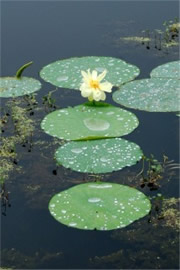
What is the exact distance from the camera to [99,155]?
16.3ft

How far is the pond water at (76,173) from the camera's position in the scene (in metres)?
4.16

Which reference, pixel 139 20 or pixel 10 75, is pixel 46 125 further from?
pixel 139 20

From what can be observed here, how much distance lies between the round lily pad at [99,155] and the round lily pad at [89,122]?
86 millimetres

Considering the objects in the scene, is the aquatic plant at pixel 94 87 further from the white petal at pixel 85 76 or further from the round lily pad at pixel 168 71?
the round lily pad at pixel 168 71

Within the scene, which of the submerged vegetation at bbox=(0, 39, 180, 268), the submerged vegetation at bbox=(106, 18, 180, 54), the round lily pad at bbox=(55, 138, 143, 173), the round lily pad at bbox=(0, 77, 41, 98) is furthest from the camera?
the submerged vegetation at bbox=(106, 18, 180, 54)

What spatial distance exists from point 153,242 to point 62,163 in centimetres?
101

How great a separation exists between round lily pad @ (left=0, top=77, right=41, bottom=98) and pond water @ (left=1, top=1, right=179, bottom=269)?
0.23ft

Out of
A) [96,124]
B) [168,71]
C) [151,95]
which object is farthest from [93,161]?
[168,71]

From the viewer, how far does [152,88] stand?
580 cm

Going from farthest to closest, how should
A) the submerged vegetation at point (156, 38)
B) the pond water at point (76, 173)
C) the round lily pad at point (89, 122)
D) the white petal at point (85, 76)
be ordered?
the submerged vegetation at point (156, 38), the white petal at point (85, 76), the round lily pad at point (89, 122), the pond water at point (76, 173)

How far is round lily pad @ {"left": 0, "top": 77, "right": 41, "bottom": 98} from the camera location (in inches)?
234

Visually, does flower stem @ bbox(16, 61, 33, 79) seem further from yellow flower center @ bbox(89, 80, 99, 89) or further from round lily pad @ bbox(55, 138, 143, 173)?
round lily pad @ bbox(55, 138, 143, 173)

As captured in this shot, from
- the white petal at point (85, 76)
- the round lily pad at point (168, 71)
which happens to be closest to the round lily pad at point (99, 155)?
the white petal at point (85, 76)

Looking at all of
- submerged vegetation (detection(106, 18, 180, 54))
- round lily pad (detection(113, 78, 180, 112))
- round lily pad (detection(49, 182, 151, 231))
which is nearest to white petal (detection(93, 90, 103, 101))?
round lily pad (detection(113, 78, 180, 112))
